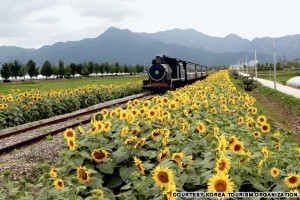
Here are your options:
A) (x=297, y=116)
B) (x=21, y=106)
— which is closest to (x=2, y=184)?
(x=21, y=106)

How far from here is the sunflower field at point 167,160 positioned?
13.3 feet

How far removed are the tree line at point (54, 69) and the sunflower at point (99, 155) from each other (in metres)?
97.0

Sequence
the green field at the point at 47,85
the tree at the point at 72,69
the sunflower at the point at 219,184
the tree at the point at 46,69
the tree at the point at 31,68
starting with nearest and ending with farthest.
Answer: the sunflower at the point at 219,184
the green field at the point at 47,85
the tree at the point at 31,68
the tree at the point at 46,69
the tree at the point at 72,69

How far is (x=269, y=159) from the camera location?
4.84 m

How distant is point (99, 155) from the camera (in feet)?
18.6

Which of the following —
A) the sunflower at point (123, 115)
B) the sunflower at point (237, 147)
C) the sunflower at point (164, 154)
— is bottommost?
the sunflower at point (164, 154)

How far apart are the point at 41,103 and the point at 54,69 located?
107 metres

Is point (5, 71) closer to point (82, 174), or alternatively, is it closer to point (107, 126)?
point (107, 126)

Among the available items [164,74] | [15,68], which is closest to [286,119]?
[164,74]

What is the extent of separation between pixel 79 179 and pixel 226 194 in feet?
6.34

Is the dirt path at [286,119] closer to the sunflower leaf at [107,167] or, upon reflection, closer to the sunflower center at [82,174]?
the sunflower leaf at [107,167]

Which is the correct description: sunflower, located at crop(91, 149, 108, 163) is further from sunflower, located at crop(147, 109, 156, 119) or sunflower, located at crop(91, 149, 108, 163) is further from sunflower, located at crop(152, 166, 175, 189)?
sunflower, located at crop(152, 166, 175, 189)

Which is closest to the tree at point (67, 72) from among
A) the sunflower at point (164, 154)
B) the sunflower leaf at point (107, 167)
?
the sunflower leaf at point (107, 167)

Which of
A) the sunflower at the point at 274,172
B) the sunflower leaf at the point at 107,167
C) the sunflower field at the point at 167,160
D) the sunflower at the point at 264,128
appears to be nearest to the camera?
the sunflower field at the point at 167,160
